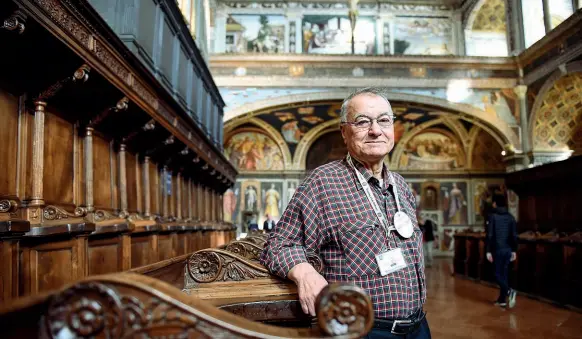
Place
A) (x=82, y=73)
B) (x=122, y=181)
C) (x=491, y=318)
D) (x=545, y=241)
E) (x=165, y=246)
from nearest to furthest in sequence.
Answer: (x=82, y=73) → (x=122, y=181) → (x=491, y=318) → (x=165, y=246) → (x=545, y=241)

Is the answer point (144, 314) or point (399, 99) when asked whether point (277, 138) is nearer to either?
point (399, 99)

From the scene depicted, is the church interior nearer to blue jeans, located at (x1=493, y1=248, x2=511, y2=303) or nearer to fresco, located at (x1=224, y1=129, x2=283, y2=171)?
fresco, located at (x1=224, y1=129, x2=283, y2=171)

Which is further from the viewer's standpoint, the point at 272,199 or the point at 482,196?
the point at 482,196

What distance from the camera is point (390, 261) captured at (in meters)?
1.63

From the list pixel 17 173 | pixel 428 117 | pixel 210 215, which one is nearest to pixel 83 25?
pixel 17 173

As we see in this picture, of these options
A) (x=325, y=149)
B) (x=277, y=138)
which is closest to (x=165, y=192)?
(x=277, y=138)

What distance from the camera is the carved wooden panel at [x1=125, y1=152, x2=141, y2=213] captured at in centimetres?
Result: 549

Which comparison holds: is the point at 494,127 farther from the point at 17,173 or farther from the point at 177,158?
the point at 17,173

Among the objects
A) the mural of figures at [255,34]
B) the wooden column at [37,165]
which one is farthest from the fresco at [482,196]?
the wooden column at [37,165]

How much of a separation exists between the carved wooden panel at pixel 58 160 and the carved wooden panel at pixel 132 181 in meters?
1.53

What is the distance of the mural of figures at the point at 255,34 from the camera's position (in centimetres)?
1641

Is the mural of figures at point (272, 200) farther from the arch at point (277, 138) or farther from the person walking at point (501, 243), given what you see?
the person walking at point (501, 243)

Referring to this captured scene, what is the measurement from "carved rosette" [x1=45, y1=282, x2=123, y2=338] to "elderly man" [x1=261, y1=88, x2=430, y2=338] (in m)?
0.76

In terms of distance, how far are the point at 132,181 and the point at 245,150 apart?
1255cm
